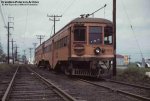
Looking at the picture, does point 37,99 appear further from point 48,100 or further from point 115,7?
point 115,7

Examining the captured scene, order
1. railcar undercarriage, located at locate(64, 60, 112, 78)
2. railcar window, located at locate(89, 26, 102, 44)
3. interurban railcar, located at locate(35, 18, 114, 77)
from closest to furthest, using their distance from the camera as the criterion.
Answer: interurban railcar, located at locate(35, 18, 114, 77), railcar window, located at locate(89, 26, 102, 44), railcar undercarriage, located at locate(64, 60, 112, 78)

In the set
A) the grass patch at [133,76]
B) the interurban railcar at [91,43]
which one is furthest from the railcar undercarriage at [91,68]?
the grass patch at [133,76]

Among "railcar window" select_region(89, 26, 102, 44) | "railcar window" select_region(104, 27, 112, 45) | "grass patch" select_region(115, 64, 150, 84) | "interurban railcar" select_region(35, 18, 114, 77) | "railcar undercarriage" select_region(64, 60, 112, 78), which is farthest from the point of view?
"grass patch" select_region(115, 64, 150, 84)

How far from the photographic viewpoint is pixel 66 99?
11656mm

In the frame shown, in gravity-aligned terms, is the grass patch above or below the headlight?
below

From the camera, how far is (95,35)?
68.4 feet

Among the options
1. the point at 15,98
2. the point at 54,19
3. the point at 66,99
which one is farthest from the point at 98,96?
the point at 54,19

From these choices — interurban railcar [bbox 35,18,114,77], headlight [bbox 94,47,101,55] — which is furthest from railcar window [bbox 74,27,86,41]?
headlight [bbox 94,47,101,55]

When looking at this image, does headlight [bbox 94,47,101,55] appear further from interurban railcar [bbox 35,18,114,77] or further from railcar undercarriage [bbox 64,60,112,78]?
railcar undercarriage [bbox 64,60,112,78]

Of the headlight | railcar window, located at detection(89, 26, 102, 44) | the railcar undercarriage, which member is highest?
railcar window, located at detection(89, 26, 102, 44)

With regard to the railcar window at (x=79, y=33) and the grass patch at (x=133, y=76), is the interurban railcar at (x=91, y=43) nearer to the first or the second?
the railcar window at (x=79, y=33)

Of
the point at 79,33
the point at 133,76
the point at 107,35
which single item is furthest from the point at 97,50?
the point at 133,76

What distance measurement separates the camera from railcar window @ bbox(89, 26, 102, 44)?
20734mm

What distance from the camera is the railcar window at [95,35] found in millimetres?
20734
